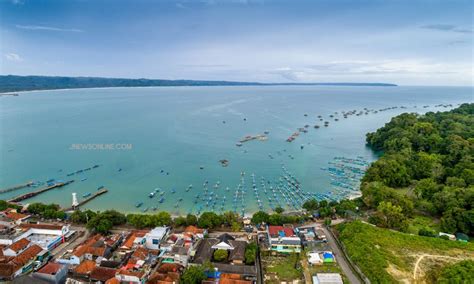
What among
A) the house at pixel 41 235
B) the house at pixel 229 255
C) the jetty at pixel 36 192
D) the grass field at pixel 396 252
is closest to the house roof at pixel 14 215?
the house at pixel 41 235

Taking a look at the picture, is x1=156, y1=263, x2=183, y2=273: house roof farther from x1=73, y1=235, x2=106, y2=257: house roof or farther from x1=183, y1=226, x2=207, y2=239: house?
x1=73, y1=235, x2=106, y2=257: house roof

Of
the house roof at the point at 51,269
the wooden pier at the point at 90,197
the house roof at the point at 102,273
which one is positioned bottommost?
the wooden pier at the point at 90,197

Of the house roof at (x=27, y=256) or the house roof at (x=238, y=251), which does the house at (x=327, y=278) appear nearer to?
the house roof at (x=238, y=251)

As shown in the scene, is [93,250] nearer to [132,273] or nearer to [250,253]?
[132,273]

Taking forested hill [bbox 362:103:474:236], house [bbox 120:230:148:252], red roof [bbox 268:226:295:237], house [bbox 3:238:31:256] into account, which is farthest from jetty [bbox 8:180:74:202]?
forested hill [bbox 362:103:474:236]

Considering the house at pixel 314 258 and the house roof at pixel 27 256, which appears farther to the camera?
the house at pixel 314 258

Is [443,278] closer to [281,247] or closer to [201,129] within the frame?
[281,247]

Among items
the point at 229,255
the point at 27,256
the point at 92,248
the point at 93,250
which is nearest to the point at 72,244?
the point at 27,256
